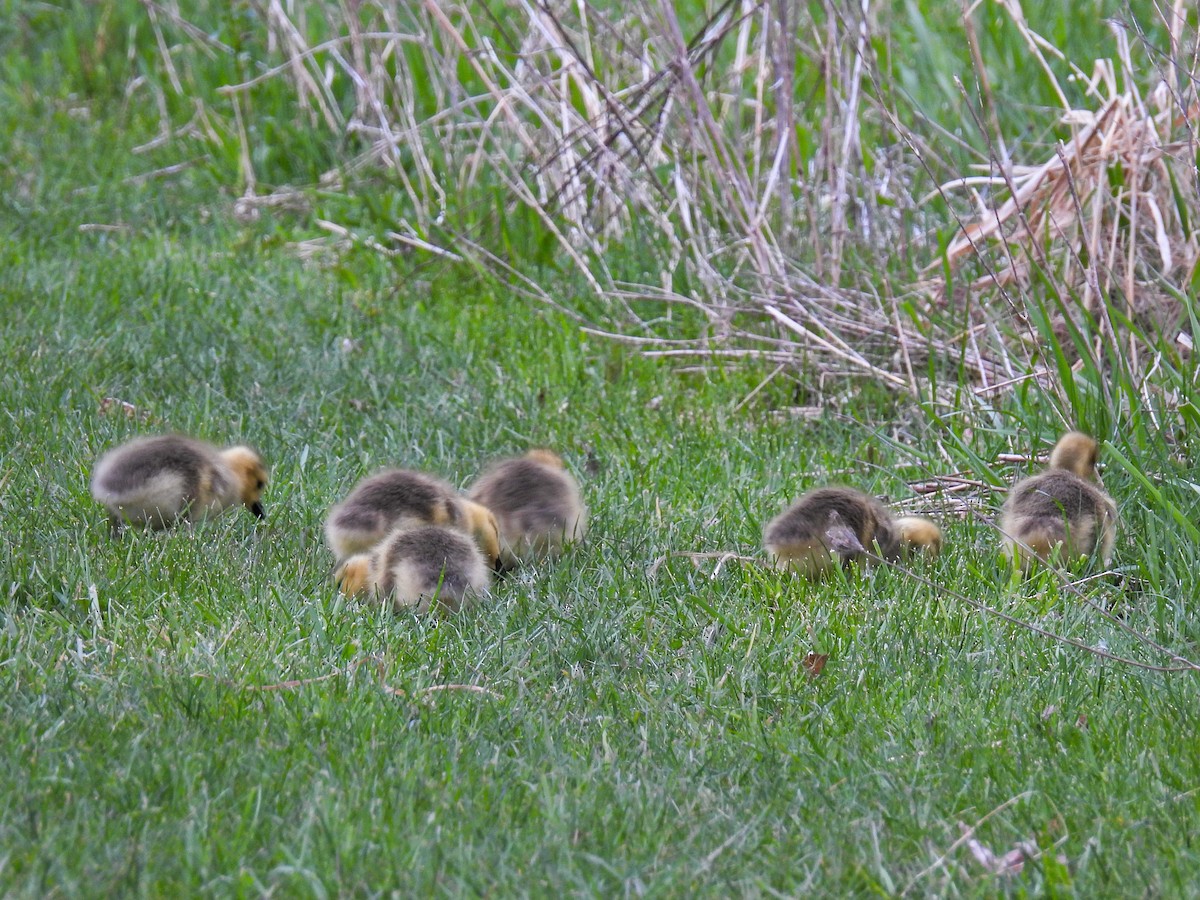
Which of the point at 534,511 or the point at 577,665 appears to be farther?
the point at 534,511

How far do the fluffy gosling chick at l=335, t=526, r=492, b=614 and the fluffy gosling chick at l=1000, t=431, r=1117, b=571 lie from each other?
5.30 ft

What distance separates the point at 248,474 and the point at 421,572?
990 mm

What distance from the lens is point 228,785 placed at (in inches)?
122

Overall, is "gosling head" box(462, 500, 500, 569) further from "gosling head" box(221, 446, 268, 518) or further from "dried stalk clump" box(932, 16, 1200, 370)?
"dried stalk clump" box(932, 16, 1200, 370)

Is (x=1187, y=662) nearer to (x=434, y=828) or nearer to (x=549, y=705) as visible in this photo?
(x=549, y=705)

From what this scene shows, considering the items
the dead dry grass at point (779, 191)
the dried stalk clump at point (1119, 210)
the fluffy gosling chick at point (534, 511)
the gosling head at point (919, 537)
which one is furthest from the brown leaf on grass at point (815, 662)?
the dried stalk clump at point (1119, 210)

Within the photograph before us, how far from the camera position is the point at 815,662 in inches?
154

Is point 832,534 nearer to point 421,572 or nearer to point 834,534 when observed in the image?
point 834,534

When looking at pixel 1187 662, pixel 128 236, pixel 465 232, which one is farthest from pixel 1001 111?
pixel 1187 662

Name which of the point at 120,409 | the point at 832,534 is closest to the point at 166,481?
the point at 120,409

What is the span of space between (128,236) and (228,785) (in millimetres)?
6081

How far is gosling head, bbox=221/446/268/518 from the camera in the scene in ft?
15.8

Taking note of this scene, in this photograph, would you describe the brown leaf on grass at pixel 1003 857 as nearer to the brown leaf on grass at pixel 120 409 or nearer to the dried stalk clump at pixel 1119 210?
the dried stalk clump at pixel 1119 210

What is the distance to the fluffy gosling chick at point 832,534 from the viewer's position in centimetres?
446
